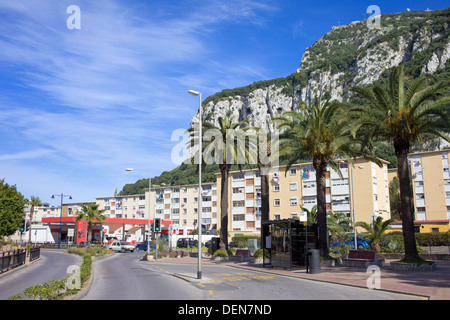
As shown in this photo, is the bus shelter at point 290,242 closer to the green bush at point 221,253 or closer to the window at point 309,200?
the green bush at point 221,253

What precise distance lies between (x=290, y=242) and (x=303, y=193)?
5178 centimetres

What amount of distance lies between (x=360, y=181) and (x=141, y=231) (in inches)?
2132

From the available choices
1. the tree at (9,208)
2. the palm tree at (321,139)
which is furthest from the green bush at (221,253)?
the tree at (9,208)

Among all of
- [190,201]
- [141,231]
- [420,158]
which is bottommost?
[141,231]

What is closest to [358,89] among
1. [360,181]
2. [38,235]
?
[360,181]

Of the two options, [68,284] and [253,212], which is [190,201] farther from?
[68,284]

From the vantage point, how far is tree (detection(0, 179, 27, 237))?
37.2 metres

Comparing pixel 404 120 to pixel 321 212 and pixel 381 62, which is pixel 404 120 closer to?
pixel 321 212

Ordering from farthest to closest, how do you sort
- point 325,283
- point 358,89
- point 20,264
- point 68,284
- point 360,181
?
point 360,181 → point 20,264 → point 358,89 → point 325,283 → point 68,284

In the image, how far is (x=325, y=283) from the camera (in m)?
17.3

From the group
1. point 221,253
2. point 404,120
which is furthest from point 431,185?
point 404,120

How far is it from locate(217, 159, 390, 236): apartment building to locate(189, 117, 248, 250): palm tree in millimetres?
23456

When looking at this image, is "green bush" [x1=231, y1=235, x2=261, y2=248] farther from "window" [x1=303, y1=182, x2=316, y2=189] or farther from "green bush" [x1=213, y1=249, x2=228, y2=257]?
"green bush" [x1=213, y1=249, x2=228, y2=257]

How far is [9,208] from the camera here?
3819cm
